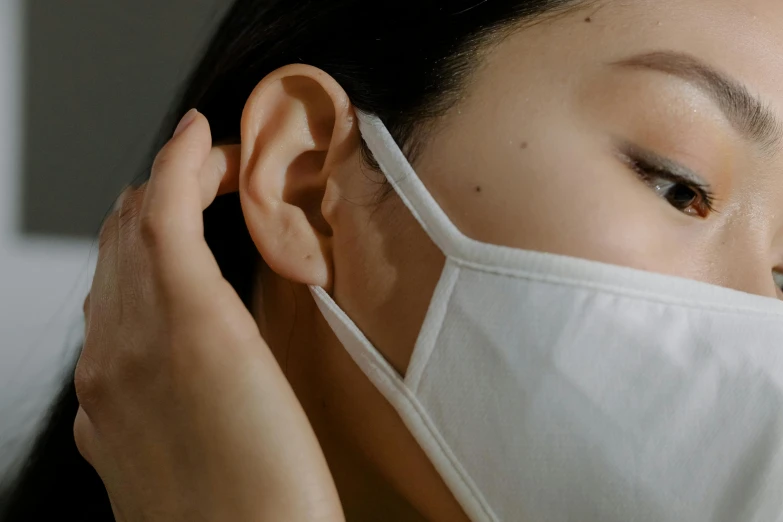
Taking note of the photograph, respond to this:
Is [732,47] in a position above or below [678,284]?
above

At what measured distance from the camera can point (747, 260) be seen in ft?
2.51

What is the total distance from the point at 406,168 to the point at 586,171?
183mm

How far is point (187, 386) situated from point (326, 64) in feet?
1.30

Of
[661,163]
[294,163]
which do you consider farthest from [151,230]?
[661,163]

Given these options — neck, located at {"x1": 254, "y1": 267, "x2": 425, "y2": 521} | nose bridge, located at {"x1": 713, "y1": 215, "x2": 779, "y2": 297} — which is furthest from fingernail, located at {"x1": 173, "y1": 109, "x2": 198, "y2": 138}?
nose bridge, located at {"x1": 713, "y1": 215, "x2": 779, "y2": 297}

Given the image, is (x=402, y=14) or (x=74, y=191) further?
(x=74, y=191)

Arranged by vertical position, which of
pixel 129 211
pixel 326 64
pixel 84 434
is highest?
pixel 326 64

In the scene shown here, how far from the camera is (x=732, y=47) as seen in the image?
0.77 meters

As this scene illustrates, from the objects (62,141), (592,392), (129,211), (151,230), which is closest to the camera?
(592,392)

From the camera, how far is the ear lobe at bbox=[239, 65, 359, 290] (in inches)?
33.1

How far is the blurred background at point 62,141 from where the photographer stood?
1.39 meters

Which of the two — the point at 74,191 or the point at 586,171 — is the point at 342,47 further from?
the point at 74,191

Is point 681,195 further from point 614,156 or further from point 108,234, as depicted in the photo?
point 108,234

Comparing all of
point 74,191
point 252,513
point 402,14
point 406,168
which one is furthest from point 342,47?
point 74,191
